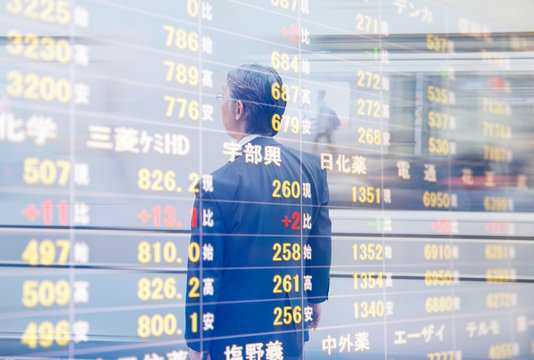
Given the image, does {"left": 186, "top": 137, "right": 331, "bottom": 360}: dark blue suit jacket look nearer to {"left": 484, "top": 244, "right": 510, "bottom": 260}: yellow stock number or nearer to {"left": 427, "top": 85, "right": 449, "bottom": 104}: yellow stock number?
{"left": 427, "top": 85, "right": 449, "bottom": 104}: yellow stock number

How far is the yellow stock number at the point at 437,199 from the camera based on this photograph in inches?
68.0

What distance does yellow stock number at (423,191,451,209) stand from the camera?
5.66ft

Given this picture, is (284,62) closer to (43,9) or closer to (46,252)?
(43,9)

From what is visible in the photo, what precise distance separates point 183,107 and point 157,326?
0.42m

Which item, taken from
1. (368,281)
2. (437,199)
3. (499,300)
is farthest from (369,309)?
(499,300)

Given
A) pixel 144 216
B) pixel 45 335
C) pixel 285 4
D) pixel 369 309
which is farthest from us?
pixel 369 309

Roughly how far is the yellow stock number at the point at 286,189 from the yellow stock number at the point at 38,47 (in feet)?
1.62

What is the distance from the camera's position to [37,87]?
1.18 meters

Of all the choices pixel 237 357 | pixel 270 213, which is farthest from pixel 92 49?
pixel 237 357

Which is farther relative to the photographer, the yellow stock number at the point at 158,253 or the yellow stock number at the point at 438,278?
the yellow stock number at the point at 438,278

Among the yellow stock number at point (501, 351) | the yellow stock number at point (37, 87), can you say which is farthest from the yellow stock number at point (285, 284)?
the yellow stock number at point (501, 351)

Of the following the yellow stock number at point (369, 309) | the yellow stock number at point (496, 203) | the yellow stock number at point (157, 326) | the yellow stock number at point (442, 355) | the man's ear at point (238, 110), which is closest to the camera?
the yellow stock number at point (157, 326)

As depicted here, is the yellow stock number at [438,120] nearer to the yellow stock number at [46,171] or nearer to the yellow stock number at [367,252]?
the yellow stock number at [367,252]

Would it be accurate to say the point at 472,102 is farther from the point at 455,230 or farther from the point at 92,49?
the point at 92,49
